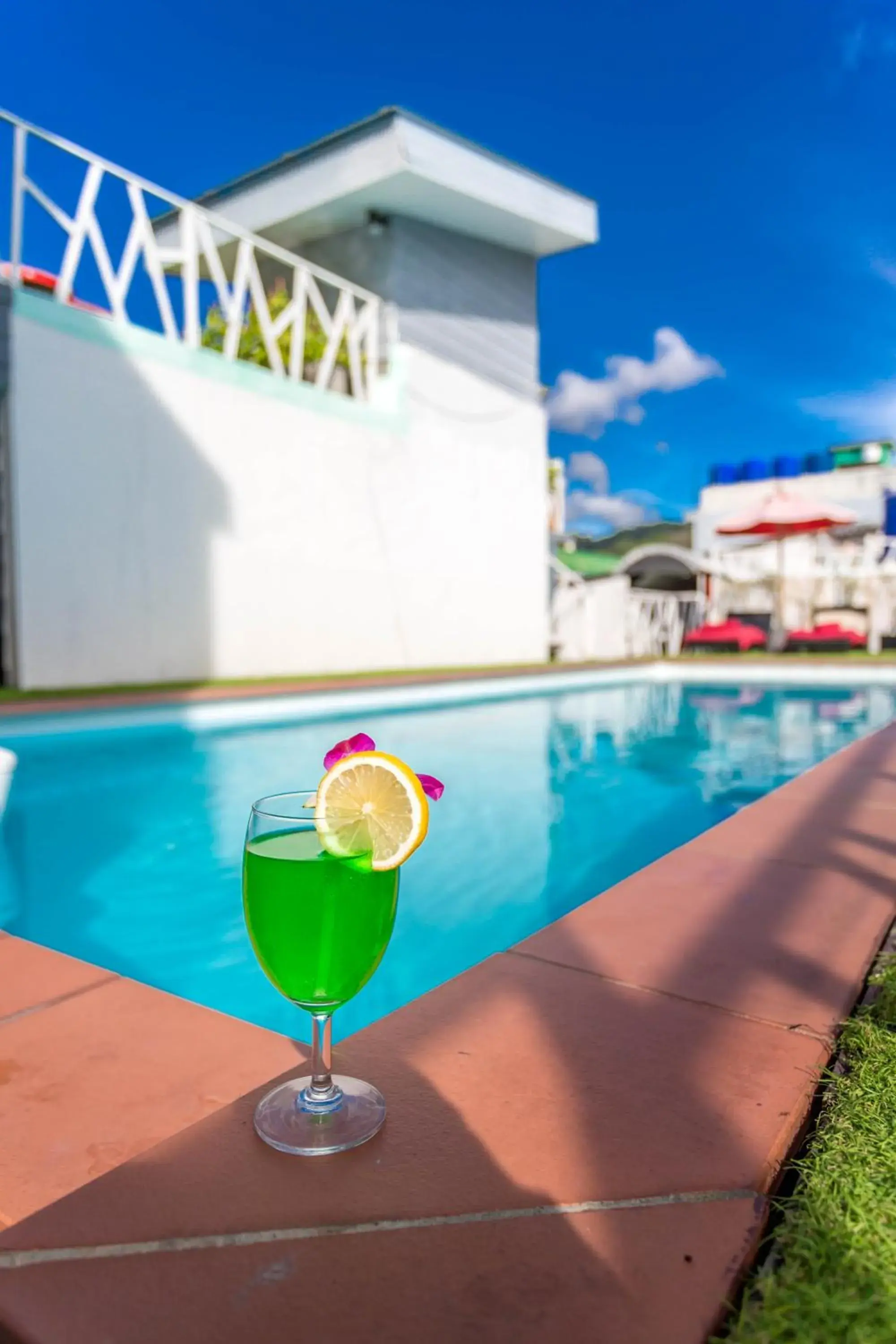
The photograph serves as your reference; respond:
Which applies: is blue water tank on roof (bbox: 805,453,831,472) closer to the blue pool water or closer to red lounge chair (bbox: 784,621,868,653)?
red lounge chair (bbox: 784,621,868,653)

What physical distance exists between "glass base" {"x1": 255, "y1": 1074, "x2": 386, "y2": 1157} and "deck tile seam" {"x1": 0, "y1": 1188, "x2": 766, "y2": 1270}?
0.13 metres

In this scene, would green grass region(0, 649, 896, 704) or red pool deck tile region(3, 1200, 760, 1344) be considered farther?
green grass region(0, 649, 896, 704)

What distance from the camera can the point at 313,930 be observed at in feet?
2.97

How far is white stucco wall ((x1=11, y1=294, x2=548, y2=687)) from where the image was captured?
341 inches

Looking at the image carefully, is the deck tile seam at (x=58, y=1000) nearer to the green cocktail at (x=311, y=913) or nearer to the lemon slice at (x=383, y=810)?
the green cocktail at (x=311, y=913)

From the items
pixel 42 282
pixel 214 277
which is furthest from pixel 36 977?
pixel 214 277

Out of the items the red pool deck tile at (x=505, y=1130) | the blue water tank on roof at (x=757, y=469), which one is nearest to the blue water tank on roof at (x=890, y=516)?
the blue water tank on roof at (x=757, y=469)

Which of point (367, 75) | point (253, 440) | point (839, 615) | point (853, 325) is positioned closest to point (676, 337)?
point (853, 325)

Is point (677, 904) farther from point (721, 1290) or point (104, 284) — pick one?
point (104, 284)

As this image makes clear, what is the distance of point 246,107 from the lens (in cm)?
3234

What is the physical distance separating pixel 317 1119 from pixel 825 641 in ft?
51.4

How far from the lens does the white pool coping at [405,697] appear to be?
23.4 ft

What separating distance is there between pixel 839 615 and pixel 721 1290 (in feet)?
58.2

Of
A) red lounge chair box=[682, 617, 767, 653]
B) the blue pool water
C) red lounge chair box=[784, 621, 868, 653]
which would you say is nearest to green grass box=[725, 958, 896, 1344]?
the blue pool water
